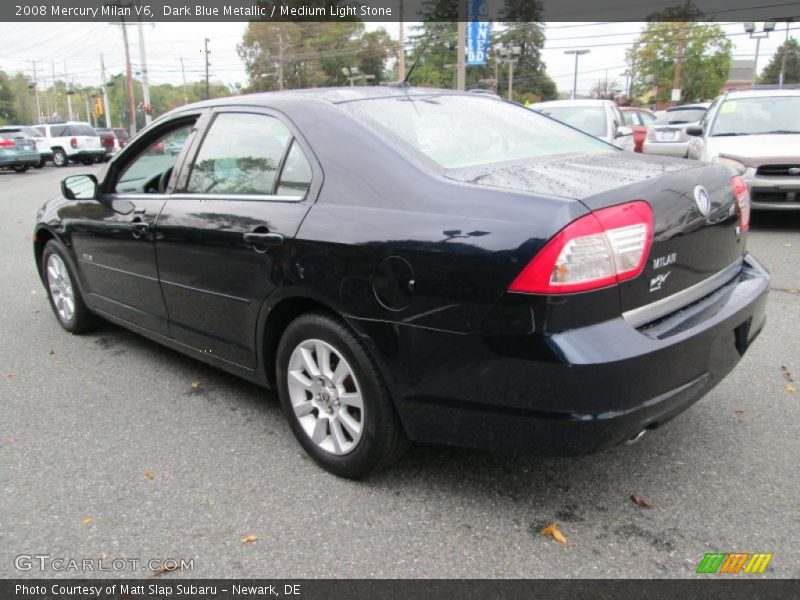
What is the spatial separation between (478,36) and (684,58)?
145ft

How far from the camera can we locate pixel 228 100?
3477 millimetres

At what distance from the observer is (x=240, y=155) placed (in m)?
3.26

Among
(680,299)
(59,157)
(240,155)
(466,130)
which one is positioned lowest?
(59,157)

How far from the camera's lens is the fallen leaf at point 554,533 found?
2.39 meters

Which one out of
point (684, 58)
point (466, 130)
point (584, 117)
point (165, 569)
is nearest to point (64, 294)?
point (165, 569)

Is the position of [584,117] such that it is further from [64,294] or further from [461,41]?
[64,294]

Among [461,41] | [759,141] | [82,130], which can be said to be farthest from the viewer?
[82,130]

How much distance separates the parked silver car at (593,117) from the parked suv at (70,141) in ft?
75.7

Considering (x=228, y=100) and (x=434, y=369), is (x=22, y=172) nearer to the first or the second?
(x=228, y=100)

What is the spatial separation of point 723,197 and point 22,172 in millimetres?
27299

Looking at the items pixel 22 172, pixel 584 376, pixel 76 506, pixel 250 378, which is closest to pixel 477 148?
pixel 584 376

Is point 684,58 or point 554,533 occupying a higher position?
point 684,58

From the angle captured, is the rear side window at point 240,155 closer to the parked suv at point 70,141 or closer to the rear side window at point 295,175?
the rear side window at point 295,175
